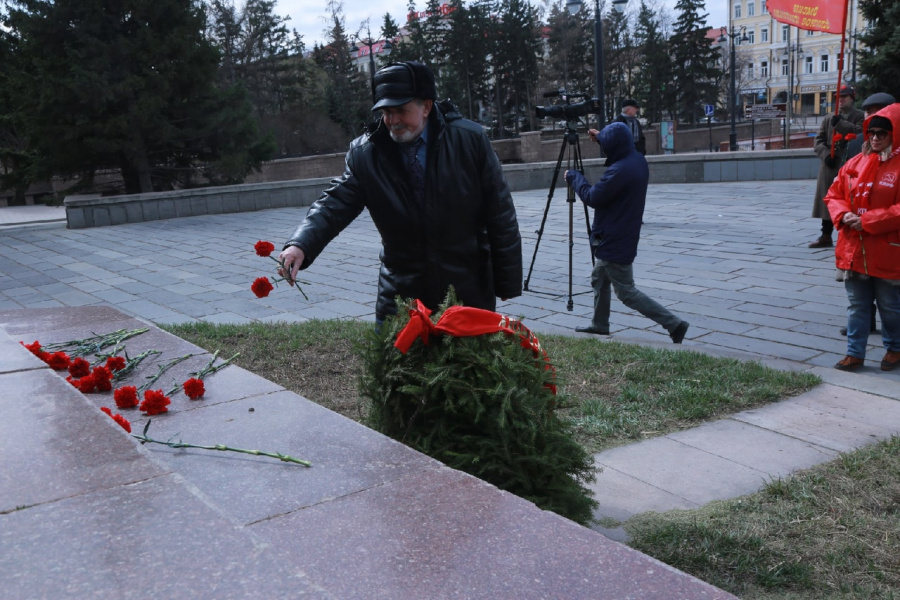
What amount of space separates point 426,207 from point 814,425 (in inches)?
98.7

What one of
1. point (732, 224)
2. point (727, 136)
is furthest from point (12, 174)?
point (727, 136)

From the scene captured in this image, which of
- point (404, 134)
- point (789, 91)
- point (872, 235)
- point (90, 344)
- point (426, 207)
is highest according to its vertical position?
point (789, 91)

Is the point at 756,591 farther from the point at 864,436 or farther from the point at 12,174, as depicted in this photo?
the point at 12,174

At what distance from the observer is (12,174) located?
21578 mm

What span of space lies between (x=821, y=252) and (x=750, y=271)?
4.44 ft

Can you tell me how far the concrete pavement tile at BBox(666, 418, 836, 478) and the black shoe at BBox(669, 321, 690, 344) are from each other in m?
1.63

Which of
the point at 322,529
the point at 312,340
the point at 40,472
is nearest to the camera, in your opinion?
the point at 322,529

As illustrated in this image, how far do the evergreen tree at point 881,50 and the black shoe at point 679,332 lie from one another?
38.4ft

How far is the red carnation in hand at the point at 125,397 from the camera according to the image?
3234mm

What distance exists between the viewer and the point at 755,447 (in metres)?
4.06

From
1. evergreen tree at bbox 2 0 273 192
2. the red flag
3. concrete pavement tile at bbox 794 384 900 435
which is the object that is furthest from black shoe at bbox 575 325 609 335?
evergreen tree at bbox 2 0 273 192

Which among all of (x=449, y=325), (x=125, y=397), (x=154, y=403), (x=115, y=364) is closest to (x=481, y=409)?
(x=449, y=325)

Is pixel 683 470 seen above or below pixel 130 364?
below

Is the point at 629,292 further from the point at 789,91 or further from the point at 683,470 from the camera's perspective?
the point at 789,91
